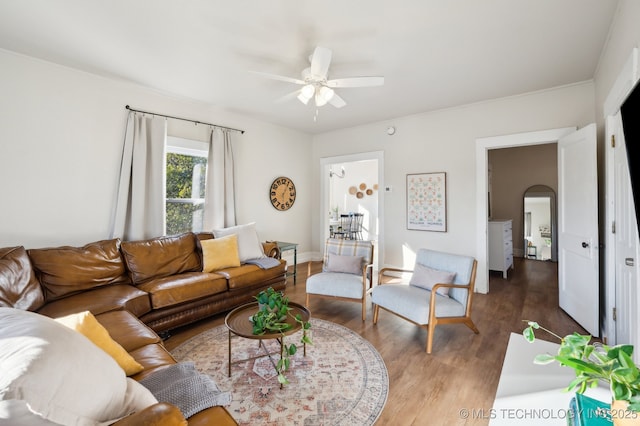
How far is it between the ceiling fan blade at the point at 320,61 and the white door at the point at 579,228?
2.70 meters

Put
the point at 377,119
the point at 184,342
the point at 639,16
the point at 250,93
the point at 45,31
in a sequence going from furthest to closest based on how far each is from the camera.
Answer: the point at 377,119 < the point at 250,93 < the point at 184,342 < the point at 45,31 < the point at 639,16

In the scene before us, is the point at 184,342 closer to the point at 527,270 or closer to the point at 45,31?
the point at 45,31

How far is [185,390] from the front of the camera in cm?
121

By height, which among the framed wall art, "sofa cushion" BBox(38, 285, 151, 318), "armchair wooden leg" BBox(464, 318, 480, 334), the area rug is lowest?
the area rug

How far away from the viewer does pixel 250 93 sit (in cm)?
362

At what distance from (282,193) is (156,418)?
456cm

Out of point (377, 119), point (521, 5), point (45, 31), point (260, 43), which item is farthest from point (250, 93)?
point (521, 5)

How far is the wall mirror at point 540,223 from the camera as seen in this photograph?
19.2 ft

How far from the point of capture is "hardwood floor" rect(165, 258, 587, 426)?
1.76 m

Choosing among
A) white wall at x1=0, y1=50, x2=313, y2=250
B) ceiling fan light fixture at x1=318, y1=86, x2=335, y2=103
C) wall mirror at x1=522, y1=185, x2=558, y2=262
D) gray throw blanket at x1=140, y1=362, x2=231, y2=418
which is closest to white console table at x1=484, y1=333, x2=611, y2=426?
gray throw blanket at x1=140, y1=362, x2=231, y2=418

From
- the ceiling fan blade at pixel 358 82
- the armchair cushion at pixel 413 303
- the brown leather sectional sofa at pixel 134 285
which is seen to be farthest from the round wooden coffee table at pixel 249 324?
the ceiling fan blade at pixel 358 82

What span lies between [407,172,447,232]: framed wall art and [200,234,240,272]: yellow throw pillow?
2.89m

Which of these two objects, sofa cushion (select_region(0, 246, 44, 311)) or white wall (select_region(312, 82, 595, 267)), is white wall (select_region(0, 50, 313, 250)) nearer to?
sofa cushion (select_region(0, 246, 44, 311))

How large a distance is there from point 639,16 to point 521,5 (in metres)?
0.67
